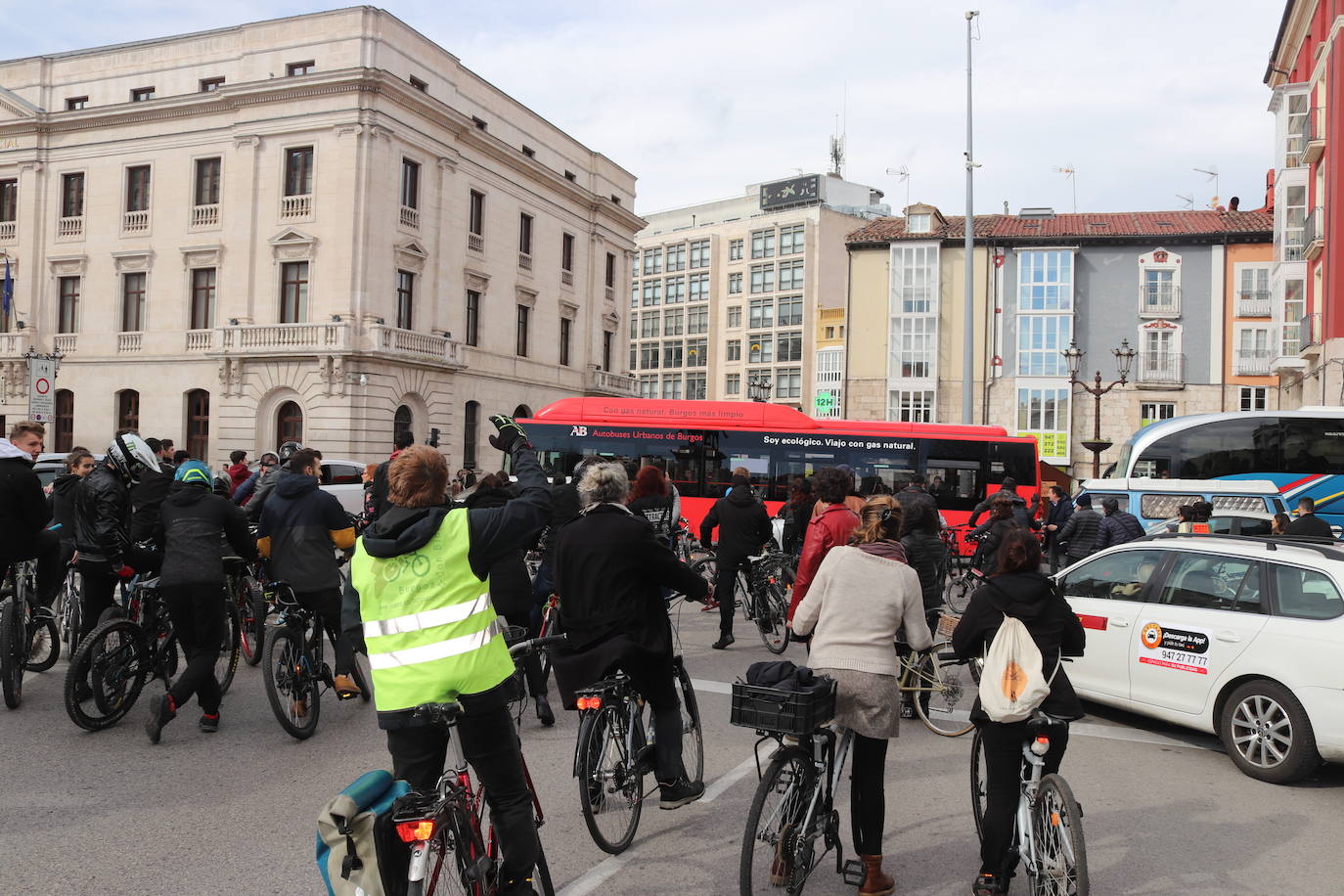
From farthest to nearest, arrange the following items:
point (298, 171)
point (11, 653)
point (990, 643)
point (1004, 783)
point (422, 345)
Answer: point (422, 345) < point (298, 171) < point (11, 653) < point (990, 643) < point (1004, 783)

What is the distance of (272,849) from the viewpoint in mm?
4922

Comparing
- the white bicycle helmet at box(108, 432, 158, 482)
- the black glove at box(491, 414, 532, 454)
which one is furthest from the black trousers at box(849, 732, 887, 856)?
the white bicycle helmet at box(108, 432, 158, 482)

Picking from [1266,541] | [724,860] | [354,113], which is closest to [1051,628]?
[724,860]

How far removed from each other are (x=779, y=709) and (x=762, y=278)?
260 feet

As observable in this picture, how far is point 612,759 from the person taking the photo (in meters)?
5.05

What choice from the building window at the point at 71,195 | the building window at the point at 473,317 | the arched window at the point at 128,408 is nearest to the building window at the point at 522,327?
the building window at the point at 473,317

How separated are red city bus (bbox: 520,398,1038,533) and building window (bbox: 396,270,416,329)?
1508 centimetres

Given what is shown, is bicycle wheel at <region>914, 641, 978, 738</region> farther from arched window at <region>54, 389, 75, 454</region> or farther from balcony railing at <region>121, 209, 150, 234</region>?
arched window at <region>54, 389, 75, 454</region>

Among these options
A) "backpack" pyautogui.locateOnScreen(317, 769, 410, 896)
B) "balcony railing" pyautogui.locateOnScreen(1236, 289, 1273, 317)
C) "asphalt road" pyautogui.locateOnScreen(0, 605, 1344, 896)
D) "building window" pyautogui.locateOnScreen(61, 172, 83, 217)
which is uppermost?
"building window" pyautogui.locateOnScreen(61, 172, 83, 217)

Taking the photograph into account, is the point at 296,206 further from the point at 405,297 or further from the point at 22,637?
the point at 22,637

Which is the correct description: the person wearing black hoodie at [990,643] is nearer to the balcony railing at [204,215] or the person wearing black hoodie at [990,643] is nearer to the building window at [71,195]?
the balcony railing at [204,215]

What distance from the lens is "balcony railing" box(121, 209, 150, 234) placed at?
126 feet

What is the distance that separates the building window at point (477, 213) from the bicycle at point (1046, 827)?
1521 inches

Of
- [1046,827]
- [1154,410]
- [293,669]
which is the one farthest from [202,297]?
[1154,410]
